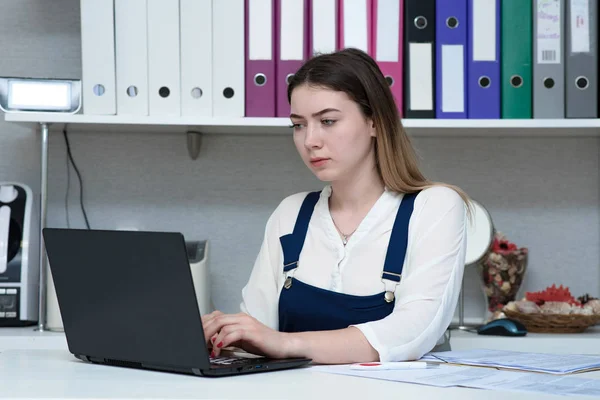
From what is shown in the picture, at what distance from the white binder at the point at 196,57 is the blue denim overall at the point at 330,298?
413 mm

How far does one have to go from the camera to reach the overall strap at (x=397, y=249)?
4.84 ft

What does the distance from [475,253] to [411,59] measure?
490mm

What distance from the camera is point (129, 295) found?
1.07 metres

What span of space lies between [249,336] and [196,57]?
2.88ft

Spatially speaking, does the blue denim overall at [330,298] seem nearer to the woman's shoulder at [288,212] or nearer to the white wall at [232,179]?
the woman's shoulder at [288,212]

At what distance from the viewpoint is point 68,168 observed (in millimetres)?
2160

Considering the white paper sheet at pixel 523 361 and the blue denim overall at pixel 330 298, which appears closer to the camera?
the white paper sheet at pixel 523 361

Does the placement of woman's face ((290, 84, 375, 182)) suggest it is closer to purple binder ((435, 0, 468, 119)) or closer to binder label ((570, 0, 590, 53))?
purple binder ((435, 0, 468, 119))

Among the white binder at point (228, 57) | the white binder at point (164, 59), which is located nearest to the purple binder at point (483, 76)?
the white binder at point (228, 57)

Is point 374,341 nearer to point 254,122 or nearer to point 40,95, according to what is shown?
point 254,122

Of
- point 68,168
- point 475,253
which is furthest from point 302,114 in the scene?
point 68,168

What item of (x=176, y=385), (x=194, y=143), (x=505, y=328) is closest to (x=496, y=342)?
(x=505, y=328)

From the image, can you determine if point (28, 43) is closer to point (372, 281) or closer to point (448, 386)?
point (372, 281)

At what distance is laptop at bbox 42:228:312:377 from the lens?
1.02m
